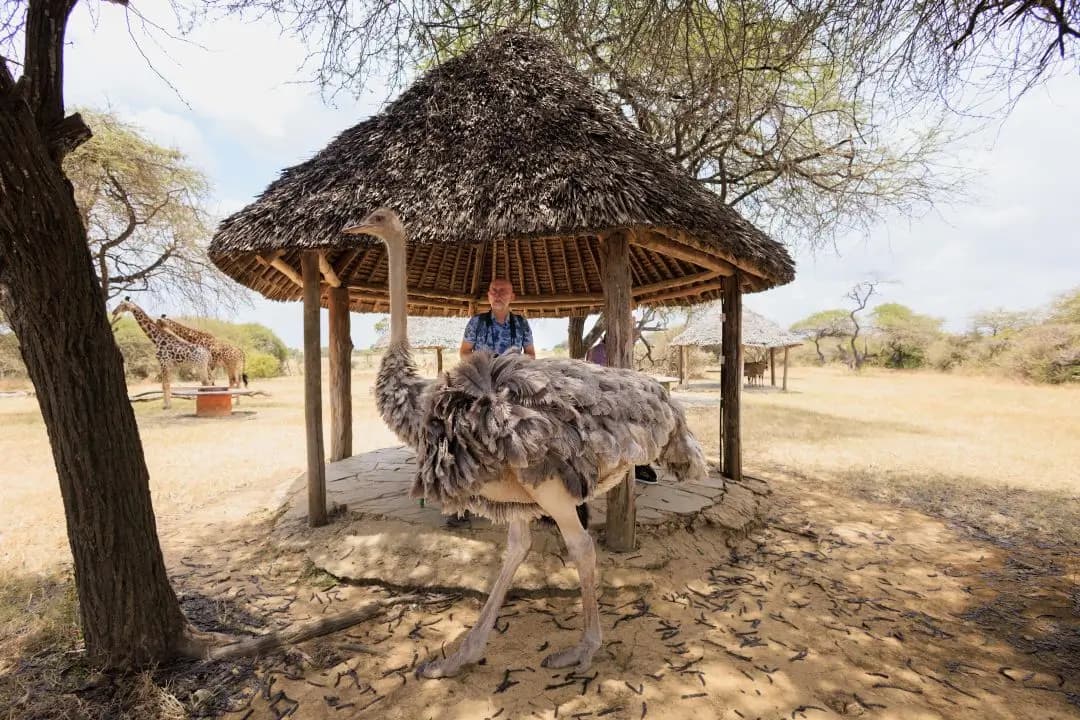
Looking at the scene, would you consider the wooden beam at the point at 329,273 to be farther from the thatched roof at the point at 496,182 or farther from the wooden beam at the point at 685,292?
the wooden beam at the point at 685,292

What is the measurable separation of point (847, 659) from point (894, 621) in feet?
2.36

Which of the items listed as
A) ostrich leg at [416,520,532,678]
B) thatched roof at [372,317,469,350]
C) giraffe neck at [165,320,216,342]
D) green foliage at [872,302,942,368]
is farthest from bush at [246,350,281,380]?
green foliage at [872,302,942,368]

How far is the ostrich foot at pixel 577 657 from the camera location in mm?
2932

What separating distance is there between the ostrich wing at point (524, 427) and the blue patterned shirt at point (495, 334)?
4.55 ft

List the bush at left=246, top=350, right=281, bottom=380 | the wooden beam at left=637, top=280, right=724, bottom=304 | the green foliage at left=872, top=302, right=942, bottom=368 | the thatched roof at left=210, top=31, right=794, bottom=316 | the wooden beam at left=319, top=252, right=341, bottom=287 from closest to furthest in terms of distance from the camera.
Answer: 1. the thatched roof at left=210, top=31, right=794, bottom=316
2. the wooden beam at left=319, top=252, right=341, bottom=287
3. the wooden beam at left=637, top=280, right=724, bottom=304
4. the bush at left=246, top=350, right=281, bottom=380
5. the green foliage at left=872, top=302, right=942, bottom=368

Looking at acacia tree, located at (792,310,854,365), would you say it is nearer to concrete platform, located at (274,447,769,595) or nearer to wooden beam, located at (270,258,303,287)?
concrete platform, located at (274,447,769,595)

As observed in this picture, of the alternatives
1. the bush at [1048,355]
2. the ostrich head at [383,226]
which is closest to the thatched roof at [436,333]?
the ostrich head at [383,226]

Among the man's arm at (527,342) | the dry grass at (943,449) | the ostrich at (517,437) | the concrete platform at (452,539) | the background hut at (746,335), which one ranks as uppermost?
the background hut at (746,335)

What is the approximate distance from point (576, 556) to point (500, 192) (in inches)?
98.0

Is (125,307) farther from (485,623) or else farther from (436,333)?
(485,623)

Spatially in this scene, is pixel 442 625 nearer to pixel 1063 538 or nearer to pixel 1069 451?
pixel 1063 538

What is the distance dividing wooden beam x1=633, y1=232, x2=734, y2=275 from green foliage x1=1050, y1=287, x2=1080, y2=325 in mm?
24909

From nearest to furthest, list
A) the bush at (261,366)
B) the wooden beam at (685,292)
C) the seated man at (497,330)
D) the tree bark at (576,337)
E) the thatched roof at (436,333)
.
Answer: the seated man at (497,330)
the wooden beam at (685,292)
the tree bark at (576,337)
the thatched roof at (436,333)
the bush at (261,366)

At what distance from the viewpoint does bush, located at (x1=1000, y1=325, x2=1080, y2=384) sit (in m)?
18.5
